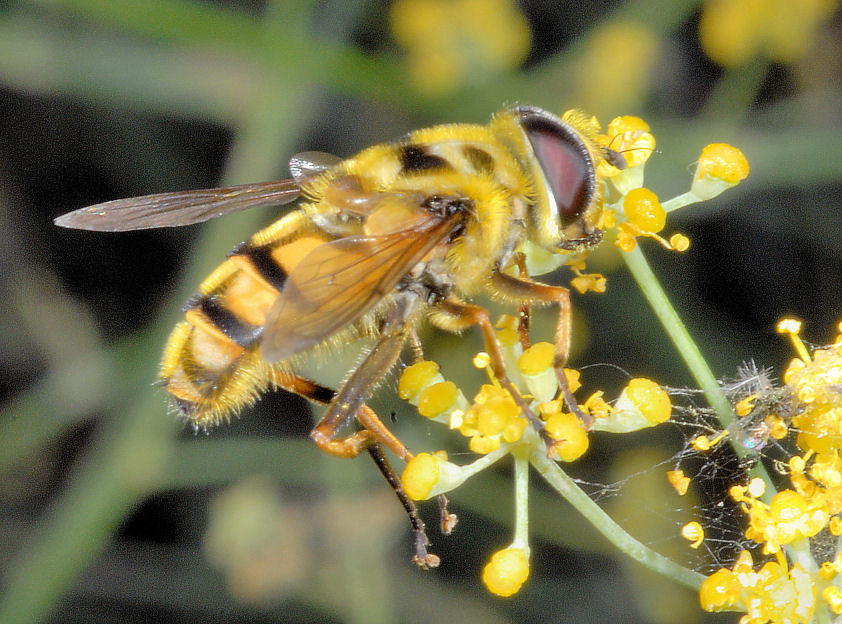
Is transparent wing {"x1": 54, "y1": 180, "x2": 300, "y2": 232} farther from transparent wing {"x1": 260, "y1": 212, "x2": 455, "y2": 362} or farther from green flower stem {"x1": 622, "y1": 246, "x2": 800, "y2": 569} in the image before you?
green flower stem {"x1": 622, "y1": 246, "x2": 800, "y2": 569}

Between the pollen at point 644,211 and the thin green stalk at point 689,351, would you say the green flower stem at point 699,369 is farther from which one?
the pollen at point 644,211

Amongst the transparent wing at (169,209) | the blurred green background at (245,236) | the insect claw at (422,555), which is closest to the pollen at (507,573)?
the insect claw at (422,555)

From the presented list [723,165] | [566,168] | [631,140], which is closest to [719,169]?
[723,165]

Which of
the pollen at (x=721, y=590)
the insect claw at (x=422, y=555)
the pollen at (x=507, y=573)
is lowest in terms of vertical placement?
the insect claw at (x=422, y=555)

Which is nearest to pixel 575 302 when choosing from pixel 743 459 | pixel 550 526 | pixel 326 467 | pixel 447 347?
pixel 447 347

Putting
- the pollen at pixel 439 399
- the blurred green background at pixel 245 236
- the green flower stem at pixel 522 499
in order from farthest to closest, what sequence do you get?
the blurred green background at pixel 245 236, the pollen at pixel 439 399, the green flower stem at pixel 522 499

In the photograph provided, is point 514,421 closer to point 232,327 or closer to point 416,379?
point 416,379

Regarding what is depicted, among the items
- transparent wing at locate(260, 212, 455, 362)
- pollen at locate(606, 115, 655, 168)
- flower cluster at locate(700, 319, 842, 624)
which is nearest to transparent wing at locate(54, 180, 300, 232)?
transparent wing at locate(260, 212, 455, 362)

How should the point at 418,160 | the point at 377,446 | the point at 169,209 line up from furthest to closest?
1. the point at 169,209
2. the point at 377,446
3. the point at 418,160
